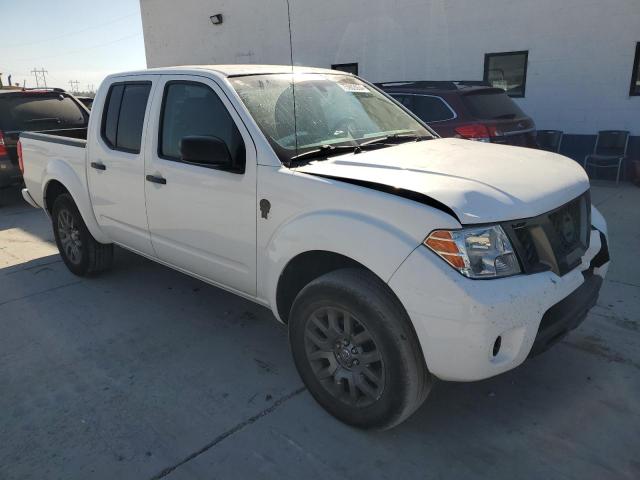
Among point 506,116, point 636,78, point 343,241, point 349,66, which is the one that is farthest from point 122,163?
point 349,66

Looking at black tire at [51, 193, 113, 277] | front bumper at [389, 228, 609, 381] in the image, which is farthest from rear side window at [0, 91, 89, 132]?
front bumper at [389, 228, 609, 381]

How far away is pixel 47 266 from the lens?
5477mm

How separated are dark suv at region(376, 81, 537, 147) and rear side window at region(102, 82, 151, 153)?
391cm

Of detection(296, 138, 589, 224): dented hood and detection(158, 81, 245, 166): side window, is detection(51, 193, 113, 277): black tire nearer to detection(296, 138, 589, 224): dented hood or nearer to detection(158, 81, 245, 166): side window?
detection(158, 81, 245, 166): side window

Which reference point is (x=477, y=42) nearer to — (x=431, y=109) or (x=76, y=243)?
(x=431, y=109)

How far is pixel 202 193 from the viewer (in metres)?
3.27

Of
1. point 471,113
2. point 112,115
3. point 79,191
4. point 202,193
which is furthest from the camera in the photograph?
point 471,113

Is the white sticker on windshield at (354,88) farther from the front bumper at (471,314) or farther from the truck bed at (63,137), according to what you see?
the truck bed at (63,137)

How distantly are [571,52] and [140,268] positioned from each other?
8.66 metres

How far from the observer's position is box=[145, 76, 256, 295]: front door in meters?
3.06

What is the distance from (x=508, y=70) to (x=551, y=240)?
916cm

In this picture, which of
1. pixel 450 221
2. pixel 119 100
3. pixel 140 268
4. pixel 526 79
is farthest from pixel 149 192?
pixel 526 79

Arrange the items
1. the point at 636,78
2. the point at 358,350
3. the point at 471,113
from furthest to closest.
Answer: the point at 636,78
the point at 471,113
the point at 358,350

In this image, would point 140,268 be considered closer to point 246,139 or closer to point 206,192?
point 206,192
